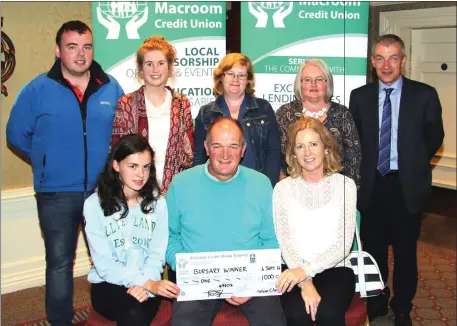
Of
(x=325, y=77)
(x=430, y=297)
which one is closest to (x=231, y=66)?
(x=325, y=77)

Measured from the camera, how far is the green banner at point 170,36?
3.21 m

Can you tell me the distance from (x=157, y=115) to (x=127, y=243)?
72 cm

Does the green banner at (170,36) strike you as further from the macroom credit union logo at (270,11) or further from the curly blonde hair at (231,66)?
the curly blonde hair at (231,66)

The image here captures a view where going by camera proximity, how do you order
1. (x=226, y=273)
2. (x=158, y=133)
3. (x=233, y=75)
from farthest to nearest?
(x=233, y=75)
(x=158, y=133)
(x=226, y=273)

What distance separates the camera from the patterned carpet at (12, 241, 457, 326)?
113 inches

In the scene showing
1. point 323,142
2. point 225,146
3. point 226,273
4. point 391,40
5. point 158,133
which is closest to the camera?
point 226,273

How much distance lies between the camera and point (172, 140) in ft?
8.43

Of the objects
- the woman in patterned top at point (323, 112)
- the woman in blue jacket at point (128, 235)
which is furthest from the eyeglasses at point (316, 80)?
the woman in blue jacket at point (128, 235)

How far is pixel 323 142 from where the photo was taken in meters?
2.25

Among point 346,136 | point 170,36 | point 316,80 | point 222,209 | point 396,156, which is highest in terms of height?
point 170,36

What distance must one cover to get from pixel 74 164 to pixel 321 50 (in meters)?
1.81

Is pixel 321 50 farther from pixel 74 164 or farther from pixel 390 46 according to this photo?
pixel 74 164

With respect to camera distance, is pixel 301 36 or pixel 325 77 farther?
pixel 301 36

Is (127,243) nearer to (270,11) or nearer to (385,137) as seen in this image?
(385,137)
